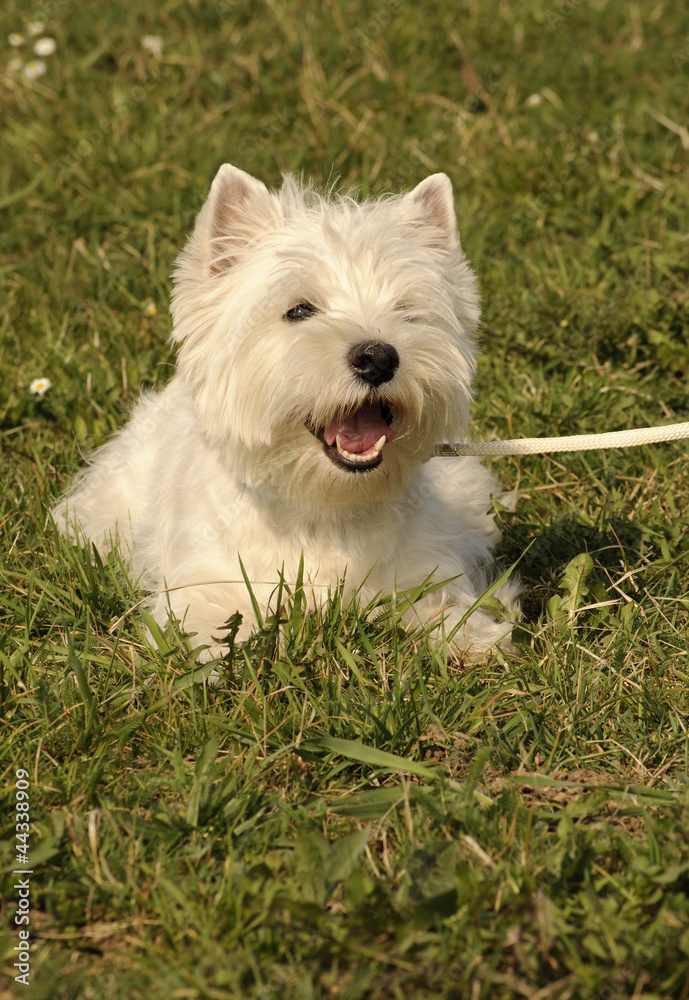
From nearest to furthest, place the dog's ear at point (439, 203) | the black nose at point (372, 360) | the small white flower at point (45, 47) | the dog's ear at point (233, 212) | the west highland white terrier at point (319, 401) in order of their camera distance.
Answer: the black nose at point (372, 360), the west highland white terrier at point (319, 401), the dog's ear at point (233, 212), the dog's ear at point (439, 203), the small white flower at point (45, 47)

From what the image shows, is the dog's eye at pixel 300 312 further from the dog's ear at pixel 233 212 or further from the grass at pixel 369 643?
the grass at pixel 369 643

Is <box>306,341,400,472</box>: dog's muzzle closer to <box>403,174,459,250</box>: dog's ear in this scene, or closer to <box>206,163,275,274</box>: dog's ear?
<box>206,163,275,274</box>: dog's ear

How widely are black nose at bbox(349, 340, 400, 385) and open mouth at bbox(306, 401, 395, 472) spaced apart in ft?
0.56

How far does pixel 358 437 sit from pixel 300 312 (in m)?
0.43

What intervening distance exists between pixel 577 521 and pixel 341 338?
5.12ft

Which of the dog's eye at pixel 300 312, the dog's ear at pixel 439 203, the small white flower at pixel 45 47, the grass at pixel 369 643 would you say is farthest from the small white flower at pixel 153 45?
the dog's eye at pixel 300 312

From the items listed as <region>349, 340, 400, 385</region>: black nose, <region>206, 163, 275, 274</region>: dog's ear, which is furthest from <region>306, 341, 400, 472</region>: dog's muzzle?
<region>206, 163, 275, 274</region>: dog's ear

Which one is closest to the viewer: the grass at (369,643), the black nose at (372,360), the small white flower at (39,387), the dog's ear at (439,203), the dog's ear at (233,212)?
the grass at (369,643)

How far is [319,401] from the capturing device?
305cm

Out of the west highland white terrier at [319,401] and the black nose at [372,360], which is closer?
the black nose at [372,360]

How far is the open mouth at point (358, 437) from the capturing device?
10.5 ft

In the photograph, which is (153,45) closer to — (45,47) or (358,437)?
(45,47)

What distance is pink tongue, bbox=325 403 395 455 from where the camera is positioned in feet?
10.5

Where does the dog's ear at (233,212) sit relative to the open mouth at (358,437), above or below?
above
